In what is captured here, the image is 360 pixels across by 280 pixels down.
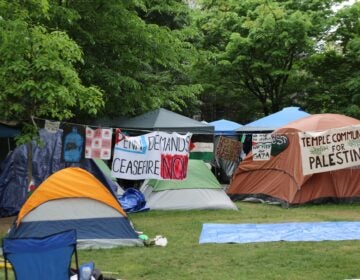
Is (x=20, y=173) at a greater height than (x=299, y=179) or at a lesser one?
lesser

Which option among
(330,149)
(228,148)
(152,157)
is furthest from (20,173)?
(330,149)

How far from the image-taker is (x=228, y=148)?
15398 mm

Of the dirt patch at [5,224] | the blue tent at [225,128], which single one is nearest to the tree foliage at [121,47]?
the dirt patch at [5,224]

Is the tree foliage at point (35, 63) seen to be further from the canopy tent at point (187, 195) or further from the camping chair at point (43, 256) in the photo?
the canopy tent at point (187, 195)

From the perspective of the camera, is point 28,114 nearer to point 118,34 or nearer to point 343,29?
point 118,34

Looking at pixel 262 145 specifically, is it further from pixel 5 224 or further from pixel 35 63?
pixel 35 63

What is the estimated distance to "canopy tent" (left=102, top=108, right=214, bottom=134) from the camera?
13.8 meters

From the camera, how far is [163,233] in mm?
8938

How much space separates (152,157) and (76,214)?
8.93 feet

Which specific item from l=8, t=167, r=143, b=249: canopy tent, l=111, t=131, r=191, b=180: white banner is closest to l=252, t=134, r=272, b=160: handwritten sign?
l=111, t=131, r=191, b=180: white banner

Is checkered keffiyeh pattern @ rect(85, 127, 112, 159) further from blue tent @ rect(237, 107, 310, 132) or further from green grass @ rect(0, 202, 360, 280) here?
blue tent @ rect(237, 107, 310, 132)

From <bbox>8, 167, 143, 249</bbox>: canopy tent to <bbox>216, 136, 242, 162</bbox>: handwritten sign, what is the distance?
24.7ft

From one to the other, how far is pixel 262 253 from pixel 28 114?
426 centimetres

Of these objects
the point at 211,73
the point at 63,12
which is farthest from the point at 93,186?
the point at 211,73
